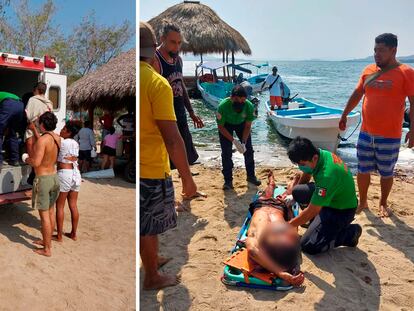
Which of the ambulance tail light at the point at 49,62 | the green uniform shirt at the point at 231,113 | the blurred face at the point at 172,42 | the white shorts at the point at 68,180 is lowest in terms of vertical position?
the white shorts at the point at 68,180

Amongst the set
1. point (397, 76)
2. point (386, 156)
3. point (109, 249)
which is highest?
point (397, 76)

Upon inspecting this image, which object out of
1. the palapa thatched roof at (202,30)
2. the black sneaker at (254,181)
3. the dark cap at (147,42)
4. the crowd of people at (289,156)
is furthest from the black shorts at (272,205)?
the palapa thatched roof at (202,30)

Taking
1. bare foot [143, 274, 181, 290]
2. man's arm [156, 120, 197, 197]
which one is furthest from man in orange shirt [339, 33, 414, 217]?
man's arm [156, 120, 197, 197]

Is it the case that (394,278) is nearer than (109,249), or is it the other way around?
(394,278)

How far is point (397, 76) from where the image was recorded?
3.31m

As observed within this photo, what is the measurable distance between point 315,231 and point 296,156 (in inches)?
23.1

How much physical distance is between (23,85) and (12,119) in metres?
1.22

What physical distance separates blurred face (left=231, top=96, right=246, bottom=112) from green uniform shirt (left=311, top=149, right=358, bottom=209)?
1.52 meters

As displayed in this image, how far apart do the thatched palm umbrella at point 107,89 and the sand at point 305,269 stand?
339cm

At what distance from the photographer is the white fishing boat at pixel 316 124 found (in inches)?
284

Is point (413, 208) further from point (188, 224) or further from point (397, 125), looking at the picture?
point (188, 224)

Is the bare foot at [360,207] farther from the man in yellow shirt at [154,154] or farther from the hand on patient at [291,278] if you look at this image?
the man in yellow shirt at [154,154]

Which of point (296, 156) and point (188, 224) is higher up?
point (296, 156)

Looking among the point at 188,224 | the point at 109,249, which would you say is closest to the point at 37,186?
the point at 109,249
